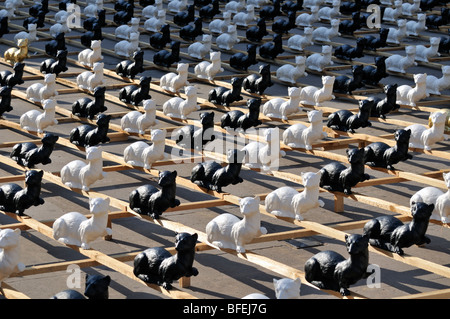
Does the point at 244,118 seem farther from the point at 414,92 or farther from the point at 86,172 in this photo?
the point at 86,172

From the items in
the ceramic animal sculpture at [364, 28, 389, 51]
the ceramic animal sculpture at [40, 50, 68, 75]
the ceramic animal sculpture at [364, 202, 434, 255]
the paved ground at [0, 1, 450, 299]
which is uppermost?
the ceramic animal sculpture at [364, 202, 434, 255]

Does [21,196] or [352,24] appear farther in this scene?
[352,24]

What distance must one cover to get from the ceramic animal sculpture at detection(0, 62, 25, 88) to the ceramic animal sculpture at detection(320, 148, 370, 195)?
794cm

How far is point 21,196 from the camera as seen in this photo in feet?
39.2

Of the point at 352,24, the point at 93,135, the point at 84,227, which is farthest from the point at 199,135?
the point at 352,24

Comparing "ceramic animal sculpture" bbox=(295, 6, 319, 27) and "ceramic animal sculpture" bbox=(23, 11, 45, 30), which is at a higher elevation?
"ceramic animal sculpture" bbox=(295, 6, 319, 27)

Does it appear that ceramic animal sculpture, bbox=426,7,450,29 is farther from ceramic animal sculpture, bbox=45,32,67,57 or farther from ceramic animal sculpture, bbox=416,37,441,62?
ceramic animal sculpture, bbox=45,32,67,57

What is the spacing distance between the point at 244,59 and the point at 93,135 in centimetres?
598

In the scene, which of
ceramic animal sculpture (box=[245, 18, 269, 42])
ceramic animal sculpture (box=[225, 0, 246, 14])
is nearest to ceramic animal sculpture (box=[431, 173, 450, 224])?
ceramic animal sculpture (box=[245, 18, 269, 42])

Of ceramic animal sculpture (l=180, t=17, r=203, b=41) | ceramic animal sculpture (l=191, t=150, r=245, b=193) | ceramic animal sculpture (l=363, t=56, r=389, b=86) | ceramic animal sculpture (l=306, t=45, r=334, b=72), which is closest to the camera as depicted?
ceramic animal sculpture (l=191, t=150, r=245, b=193)

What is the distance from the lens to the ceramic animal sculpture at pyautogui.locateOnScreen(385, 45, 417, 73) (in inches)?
787

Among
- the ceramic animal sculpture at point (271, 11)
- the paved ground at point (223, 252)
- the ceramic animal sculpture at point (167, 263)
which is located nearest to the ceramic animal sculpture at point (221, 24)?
the ceramic animal sculpture at point (271, 11)

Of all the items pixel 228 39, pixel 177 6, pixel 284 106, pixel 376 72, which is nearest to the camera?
pixel 284 106

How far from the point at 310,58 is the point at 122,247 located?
945cm
